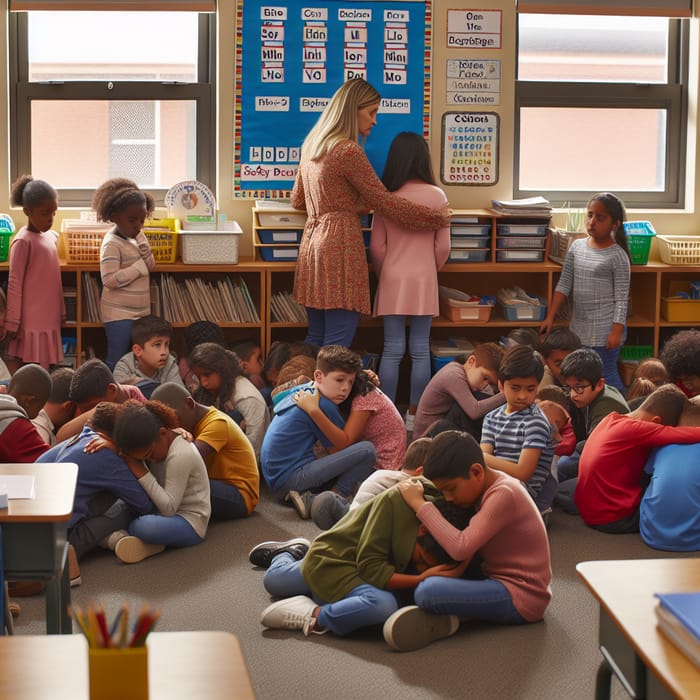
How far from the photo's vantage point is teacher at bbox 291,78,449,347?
5805 millimetres

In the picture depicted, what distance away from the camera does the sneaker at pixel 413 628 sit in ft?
11.5

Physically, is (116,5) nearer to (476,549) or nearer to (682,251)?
(682,251)

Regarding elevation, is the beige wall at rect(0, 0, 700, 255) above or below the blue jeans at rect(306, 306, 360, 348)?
above

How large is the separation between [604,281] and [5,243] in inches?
117

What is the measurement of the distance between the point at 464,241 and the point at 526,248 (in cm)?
34

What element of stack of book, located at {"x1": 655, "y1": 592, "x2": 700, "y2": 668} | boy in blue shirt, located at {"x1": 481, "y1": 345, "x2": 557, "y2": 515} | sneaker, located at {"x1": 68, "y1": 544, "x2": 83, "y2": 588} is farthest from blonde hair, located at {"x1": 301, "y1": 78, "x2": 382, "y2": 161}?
stack of book, located at {"x1": 655, "y1": 592, "x2": 700, "y2": 668}

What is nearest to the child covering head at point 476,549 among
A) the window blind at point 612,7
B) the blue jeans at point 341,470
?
the blue jeans at point 341,470

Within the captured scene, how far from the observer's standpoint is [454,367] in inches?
205

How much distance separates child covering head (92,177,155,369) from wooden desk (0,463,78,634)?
2884 mm

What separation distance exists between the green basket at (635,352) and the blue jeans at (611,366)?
0.37 meters

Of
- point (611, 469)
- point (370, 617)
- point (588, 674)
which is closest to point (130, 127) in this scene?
point (611, 469)

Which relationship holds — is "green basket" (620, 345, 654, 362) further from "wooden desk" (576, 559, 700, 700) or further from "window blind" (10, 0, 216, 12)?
"wooden desk" (576, 559, 700, 700)

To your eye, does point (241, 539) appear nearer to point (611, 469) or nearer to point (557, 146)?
point (611, 469)

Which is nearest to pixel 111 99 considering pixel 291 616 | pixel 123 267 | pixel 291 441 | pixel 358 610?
pixel 123 267
